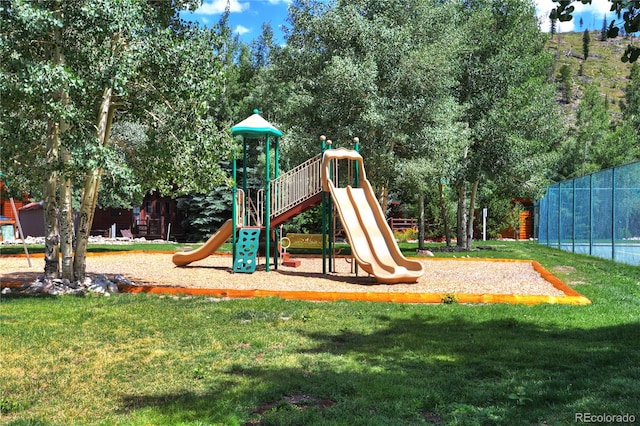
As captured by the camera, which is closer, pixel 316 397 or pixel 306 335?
pixel 316 397

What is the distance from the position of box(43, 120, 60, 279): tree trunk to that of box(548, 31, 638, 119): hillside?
13450cm

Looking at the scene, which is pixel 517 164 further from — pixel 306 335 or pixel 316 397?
pixel 316 397

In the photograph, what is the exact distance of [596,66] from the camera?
167 metres

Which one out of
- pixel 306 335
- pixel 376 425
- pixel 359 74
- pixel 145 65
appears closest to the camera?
pixel 376 425

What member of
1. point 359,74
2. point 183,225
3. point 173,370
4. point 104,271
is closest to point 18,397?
point 173,370

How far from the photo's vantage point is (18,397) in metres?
4.04

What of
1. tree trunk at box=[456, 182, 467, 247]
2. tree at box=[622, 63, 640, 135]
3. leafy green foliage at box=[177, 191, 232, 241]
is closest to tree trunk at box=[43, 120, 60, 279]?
tree trunk at box=[456, 182, 467, 247]

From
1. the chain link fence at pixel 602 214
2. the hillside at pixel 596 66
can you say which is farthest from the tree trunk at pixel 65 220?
the hillside at pixel 596 66

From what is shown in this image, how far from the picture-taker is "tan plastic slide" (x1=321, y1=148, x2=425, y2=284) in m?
10.9

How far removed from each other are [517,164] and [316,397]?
1839 cm

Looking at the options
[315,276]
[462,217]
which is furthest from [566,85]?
[315,276]

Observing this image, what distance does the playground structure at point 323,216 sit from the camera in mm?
11227

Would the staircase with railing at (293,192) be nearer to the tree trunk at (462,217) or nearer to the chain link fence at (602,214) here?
the chain link fence at (602,214)

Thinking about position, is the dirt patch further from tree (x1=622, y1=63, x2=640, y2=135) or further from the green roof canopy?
tree (x1=622, y1=63, x2=640, y2=135)
